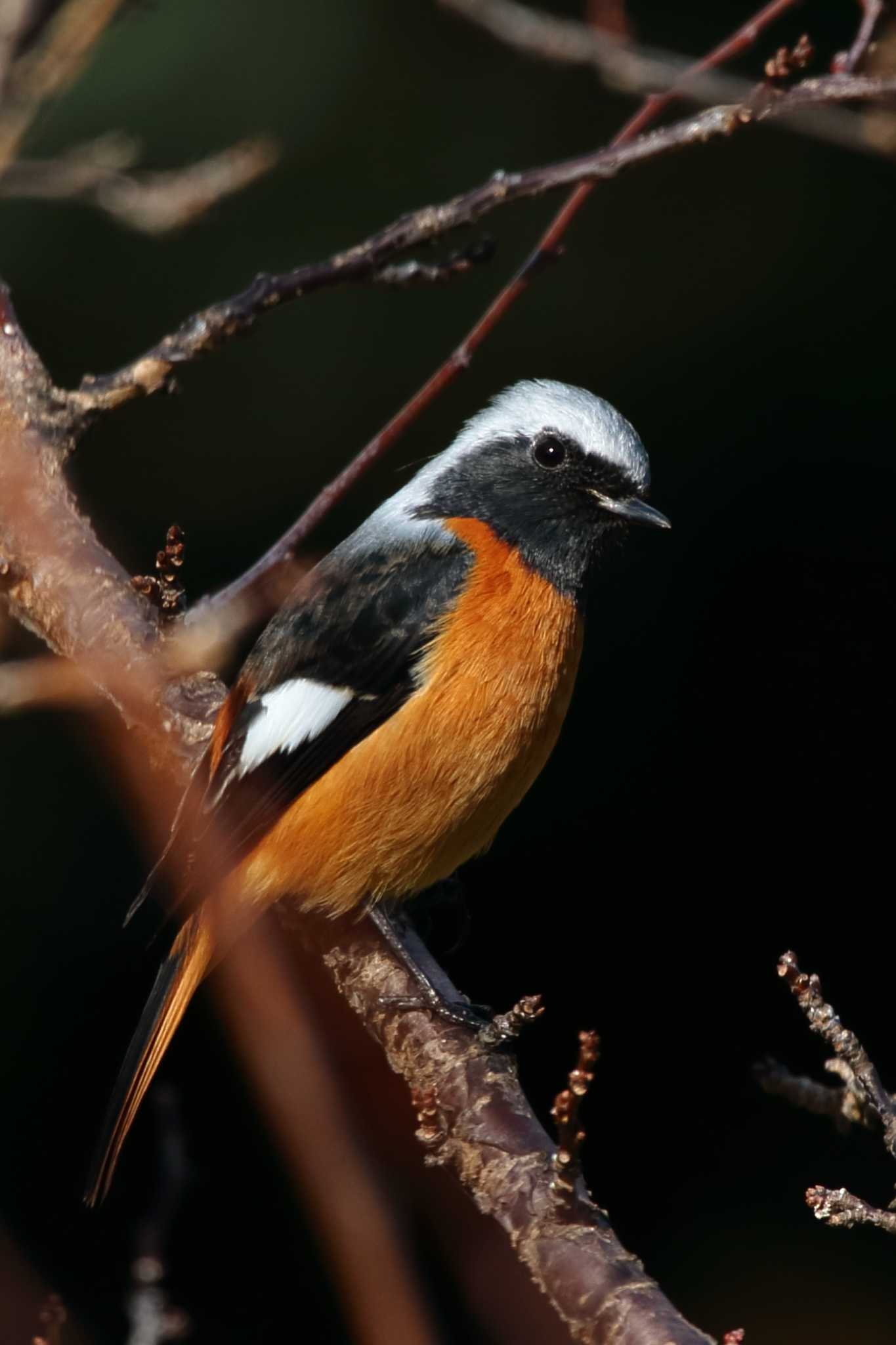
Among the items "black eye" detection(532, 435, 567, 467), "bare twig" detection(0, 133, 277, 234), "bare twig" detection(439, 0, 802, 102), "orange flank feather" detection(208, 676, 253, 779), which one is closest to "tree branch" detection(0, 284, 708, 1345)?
"orange flank feather" detection(208, 676, 253, 779)

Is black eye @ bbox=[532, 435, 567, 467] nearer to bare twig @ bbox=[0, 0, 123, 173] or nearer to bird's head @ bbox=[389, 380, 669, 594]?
bird's head @ bbox=[389, 380, 669, 594]

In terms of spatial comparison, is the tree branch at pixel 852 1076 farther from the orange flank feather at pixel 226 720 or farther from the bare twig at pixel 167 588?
the orange flank feather at pixel 226 720

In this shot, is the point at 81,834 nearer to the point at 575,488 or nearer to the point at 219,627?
the point at 575,488

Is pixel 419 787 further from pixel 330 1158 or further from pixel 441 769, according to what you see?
pixel 330 1158

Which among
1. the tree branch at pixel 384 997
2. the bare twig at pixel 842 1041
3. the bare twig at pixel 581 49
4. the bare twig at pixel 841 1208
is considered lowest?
the bare twig at pixel 841 1208

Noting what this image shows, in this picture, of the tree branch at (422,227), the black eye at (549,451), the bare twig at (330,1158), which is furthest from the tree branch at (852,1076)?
the black eye at (549,451)

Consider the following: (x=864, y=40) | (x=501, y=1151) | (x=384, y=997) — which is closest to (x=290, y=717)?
(x=384, y=997)
